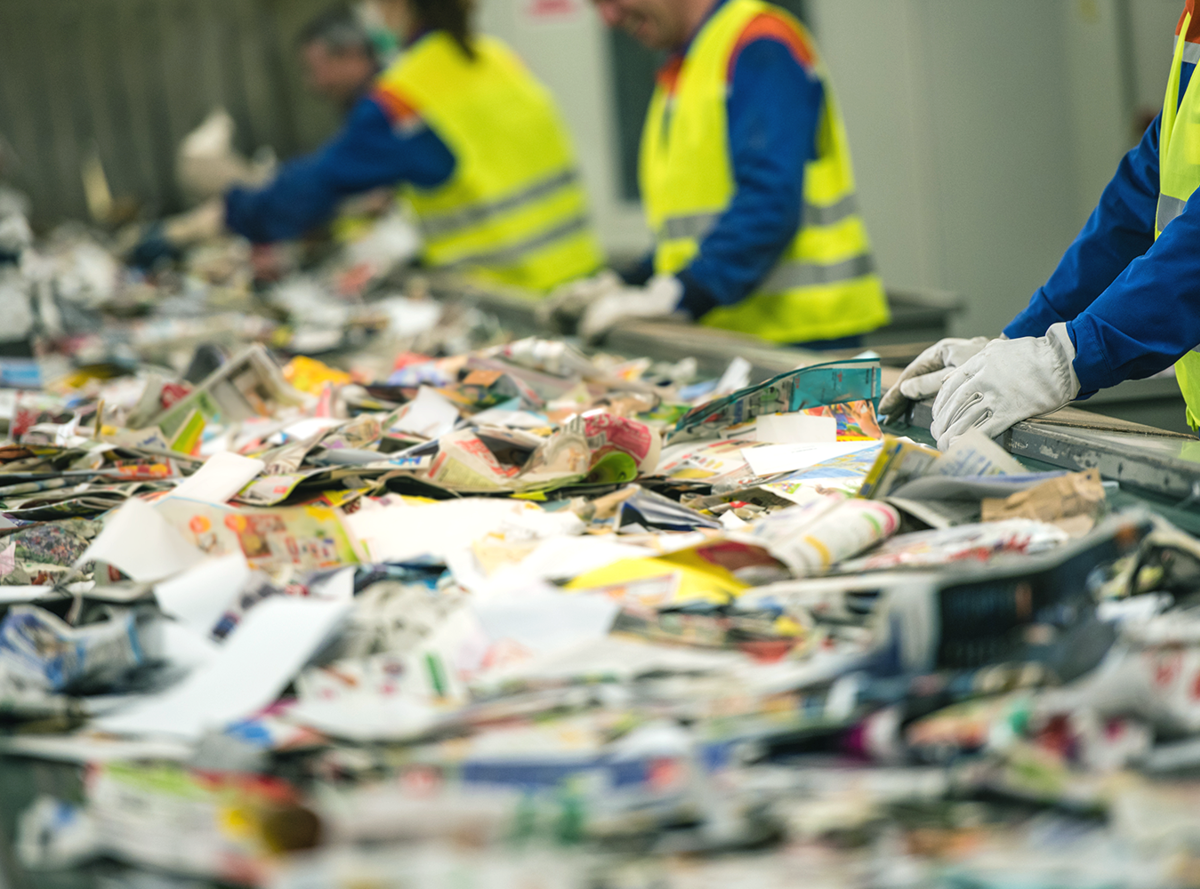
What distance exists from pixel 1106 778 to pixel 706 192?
8.82 ft

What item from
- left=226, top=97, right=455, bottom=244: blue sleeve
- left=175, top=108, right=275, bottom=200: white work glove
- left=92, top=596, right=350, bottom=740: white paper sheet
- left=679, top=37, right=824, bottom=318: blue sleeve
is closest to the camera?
left=92, top=596, right=350, bottom=740: white paper sheet

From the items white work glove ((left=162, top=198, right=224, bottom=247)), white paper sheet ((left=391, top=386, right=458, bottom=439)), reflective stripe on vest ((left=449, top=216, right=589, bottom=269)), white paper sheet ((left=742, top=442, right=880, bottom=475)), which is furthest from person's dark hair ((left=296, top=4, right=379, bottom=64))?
white paper sheet ((left=742, top=442, right=880, bottom=475))

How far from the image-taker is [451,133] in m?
4.74

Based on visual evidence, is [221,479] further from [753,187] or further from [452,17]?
[452,17]

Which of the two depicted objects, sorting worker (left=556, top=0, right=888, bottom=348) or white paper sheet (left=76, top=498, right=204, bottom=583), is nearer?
white paper sheet (left=76, top=498, right=204, bottom=583)

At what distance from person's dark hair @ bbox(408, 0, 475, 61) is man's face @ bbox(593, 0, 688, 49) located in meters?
1.48

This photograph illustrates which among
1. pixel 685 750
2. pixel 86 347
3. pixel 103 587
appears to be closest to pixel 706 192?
pixel 86 347

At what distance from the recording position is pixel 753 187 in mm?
2996

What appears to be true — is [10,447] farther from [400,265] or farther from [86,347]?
[400,265]

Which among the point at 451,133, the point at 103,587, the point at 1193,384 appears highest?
the point at 451,133

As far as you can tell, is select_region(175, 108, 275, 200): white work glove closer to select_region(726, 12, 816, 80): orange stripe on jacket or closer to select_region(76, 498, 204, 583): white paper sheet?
select_region(726, 12, 816, 80): orange stripe on jacket

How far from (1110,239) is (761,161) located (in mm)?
1154

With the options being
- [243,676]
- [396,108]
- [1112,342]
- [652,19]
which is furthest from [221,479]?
[396,108]

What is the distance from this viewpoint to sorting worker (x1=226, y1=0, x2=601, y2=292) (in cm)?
471
